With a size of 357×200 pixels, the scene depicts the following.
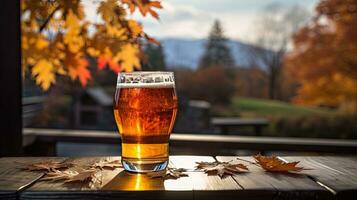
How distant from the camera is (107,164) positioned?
2.91 ft

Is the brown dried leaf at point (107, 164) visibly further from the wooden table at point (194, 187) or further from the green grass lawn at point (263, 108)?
the green grass lawn at point (263, 108)

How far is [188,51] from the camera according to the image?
10.8m

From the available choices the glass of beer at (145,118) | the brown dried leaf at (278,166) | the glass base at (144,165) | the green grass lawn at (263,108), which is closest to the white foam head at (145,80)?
the glass of beer at (145,118)

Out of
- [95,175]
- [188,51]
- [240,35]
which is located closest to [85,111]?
[188,51]

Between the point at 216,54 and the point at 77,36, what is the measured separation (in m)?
10.8

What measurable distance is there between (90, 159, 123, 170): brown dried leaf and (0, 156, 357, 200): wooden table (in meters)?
0.04

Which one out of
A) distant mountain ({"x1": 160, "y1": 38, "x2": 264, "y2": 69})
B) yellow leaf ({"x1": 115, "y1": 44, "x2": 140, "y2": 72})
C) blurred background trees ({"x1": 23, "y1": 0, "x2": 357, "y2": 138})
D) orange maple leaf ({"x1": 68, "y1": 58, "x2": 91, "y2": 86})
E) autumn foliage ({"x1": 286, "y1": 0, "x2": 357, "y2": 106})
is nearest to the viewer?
yellow leaf ({"x1": 115, "y1": 44, "x2": 140, "y2": 72})

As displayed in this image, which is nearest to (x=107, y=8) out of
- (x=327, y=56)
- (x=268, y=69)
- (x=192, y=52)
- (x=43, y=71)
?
(x=43, y=71)

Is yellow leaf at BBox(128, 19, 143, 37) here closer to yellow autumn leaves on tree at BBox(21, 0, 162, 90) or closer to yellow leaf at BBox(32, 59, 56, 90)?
yellow autumn leaves on tree at BBox(21, 0, 162, 90)

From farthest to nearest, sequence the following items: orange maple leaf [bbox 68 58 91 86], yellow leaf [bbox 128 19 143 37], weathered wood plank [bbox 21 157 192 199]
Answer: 1. orange maple leaf [bbox 68 58 91 86]
2. yellow leaf [bbox 128 19 143 37]
3. weathered wood plank [bbox 21 157 192 199]

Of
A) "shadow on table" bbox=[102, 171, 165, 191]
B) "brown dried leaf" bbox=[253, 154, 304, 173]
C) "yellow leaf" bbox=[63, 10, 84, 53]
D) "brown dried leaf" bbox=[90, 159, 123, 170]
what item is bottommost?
"brown dried leaf" bbox=[90, 159, 123, 170]

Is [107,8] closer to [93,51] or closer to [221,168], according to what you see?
[93,51]

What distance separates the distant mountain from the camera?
9.66 m

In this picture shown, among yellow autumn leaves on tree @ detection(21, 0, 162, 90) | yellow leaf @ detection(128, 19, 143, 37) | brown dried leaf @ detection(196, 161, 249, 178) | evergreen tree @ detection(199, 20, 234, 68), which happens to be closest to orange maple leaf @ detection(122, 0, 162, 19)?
yellow autumn leaves on tree @ detection(21, 0, 162, 90)
